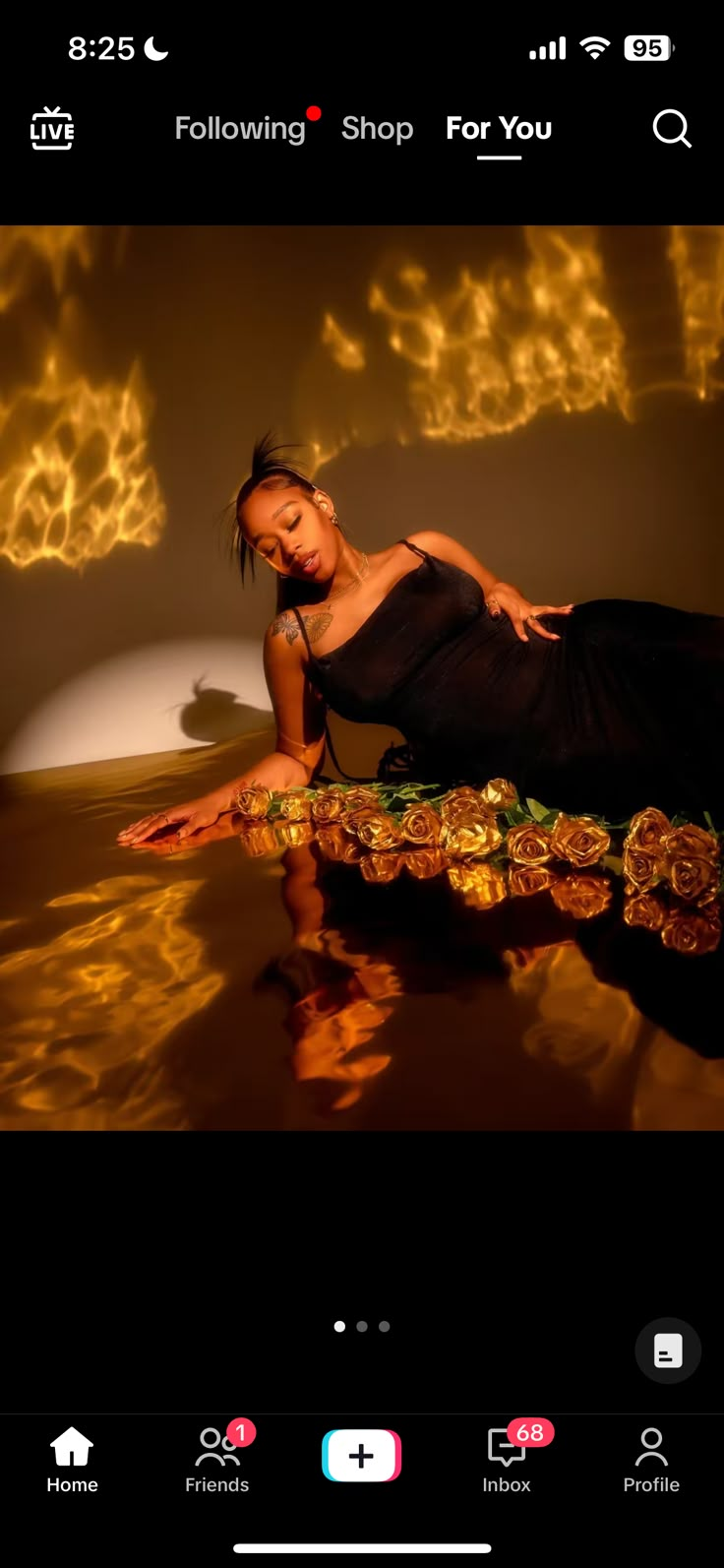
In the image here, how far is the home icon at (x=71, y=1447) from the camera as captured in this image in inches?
16.7

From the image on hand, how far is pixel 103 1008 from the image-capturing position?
780 millimetres

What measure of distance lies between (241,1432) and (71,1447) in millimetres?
67

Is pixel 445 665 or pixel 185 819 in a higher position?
pixel 445 665

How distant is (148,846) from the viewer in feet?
4.12

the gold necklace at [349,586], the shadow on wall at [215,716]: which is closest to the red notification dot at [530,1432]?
the gold necklace at [349,586]

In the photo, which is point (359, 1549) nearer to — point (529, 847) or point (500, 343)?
point (529, 847)

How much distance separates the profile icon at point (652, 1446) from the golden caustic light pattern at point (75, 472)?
167 cm

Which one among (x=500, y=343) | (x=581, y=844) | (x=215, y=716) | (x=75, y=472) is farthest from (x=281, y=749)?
(x=500, y=343)

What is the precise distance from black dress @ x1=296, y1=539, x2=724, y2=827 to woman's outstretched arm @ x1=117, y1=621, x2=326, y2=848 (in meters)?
0.03

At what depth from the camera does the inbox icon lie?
Answer: 44 cm

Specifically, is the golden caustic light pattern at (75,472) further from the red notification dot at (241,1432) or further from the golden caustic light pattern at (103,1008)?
the red notification dot at (241,1432)
